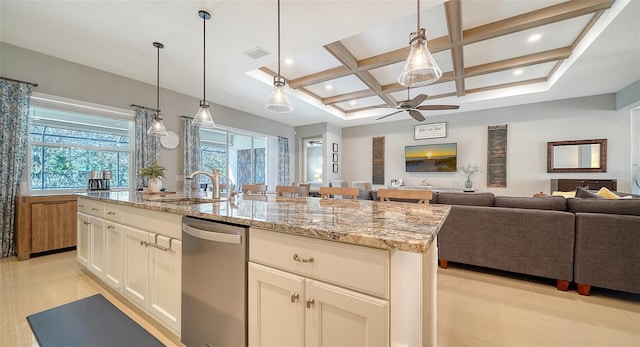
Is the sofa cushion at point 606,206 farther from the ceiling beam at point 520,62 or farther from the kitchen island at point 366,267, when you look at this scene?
the ceiling beam at point 520,62

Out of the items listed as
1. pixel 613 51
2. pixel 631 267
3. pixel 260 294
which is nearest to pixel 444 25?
pixel 613 51

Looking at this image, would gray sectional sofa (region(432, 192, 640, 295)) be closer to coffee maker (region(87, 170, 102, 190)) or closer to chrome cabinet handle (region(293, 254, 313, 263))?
chrome cabinet handle (region(293, 254, 313, 263))

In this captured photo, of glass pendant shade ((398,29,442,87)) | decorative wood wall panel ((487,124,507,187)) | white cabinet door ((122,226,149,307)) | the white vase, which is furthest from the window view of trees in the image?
decorative wood wall panel ((487,124,507,187))

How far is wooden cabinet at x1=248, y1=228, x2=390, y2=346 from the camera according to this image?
814 millimetres

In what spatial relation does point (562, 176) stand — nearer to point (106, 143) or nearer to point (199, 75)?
point (199, 75)

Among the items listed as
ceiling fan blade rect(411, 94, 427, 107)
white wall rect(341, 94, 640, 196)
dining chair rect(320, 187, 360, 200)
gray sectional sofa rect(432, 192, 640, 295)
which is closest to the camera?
gray sectional sofa rect(432, 192, 640, 295)

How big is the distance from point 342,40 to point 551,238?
329 cm

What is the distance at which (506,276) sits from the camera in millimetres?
2645

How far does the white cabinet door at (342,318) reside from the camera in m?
0.81

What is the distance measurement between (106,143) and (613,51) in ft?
24.5

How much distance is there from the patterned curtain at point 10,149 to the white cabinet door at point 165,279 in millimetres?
3162

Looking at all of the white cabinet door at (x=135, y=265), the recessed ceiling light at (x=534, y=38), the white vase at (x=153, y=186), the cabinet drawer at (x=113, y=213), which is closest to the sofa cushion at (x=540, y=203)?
the recessed ceiling light at (x=534, y=38)

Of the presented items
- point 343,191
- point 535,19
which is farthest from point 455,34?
point 343,191

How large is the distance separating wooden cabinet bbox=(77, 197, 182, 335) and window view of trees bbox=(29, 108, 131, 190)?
7.09 ft
